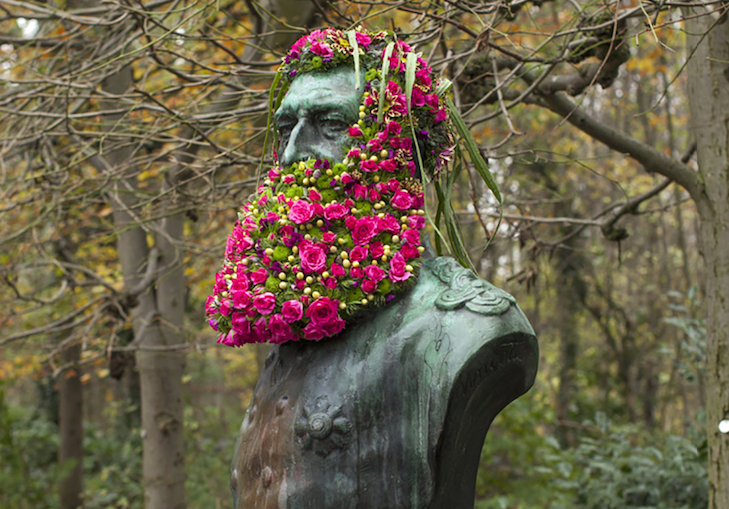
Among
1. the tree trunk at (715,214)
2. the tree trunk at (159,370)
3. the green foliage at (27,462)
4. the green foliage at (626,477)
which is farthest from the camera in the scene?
the green foliage at (27,462)

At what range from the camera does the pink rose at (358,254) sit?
183 centimetres

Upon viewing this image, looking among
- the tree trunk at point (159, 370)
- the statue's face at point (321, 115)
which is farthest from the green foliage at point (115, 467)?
the statue's face at point (321, 115)

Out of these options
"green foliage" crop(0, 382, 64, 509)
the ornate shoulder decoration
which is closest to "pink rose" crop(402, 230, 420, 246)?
the ornate shoulder decoration

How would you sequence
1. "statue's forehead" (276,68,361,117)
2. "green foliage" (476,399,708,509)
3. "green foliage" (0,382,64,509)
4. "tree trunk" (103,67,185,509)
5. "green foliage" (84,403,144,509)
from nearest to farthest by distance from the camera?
"statue's forehead" (276,68,361,117) < "green foliage" (476,399,708,509) < "tree trunk" (103,67,185,509) < "green foliage" (0,382,64,509) < "green foliage" (84,403,144,509)

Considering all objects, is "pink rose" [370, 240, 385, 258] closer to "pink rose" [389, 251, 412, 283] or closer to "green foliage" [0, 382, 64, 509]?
"pink rose" [389, 251, 412, 283]

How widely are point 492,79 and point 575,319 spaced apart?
6.13 metres

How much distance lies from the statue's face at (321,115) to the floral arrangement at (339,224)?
35 millimetres

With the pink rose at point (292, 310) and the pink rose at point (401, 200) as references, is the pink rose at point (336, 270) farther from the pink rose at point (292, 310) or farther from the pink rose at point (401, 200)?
the pink rose at point (401, 200)

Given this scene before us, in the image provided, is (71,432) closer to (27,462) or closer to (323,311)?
(27,462)

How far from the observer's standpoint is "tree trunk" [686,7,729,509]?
3178 mm

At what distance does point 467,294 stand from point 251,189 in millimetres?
2836

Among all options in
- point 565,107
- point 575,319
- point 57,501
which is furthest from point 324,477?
point 57,501

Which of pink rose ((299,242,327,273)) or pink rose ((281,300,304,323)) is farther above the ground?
pink rose ((299,242,327,273))

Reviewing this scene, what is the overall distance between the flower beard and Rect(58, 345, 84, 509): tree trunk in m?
7.65
